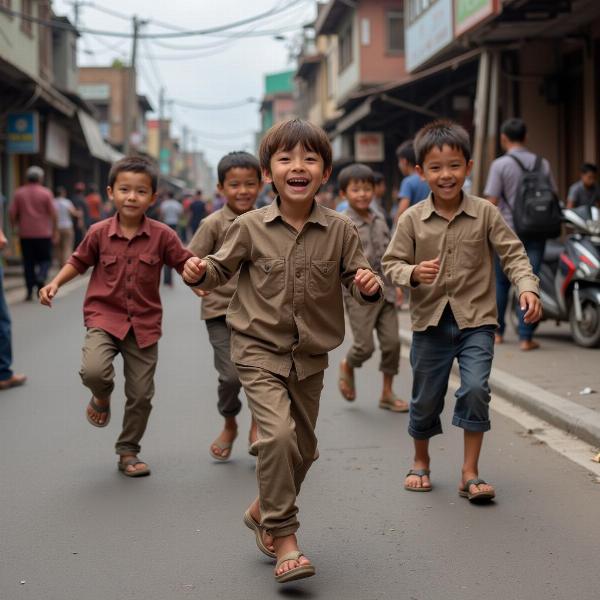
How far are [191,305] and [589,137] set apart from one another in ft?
21.7

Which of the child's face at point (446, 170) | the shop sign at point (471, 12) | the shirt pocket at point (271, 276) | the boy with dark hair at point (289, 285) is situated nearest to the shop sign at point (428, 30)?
the shop sign at point (471, 12)

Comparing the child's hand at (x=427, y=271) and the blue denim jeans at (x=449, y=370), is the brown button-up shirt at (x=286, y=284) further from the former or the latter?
the blue denim jeans at (x=449, y=370)

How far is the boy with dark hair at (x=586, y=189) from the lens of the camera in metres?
14.2

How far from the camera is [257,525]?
4.08 meters

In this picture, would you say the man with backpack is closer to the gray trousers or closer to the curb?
the curb

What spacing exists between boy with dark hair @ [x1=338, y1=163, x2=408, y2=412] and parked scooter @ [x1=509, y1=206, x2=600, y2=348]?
2.76 metres

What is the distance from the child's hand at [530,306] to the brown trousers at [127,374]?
213cm

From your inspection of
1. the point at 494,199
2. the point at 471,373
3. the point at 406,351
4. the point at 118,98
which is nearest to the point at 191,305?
the point at 406,351

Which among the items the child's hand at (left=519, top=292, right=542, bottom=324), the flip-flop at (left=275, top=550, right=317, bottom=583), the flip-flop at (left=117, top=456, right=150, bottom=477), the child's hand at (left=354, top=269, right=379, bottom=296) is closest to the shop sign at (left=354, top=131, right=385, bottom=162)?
the flip-flop at (left=117, top=456, right=150, bottom=477)

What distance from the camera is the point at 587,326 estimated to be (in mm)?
9648

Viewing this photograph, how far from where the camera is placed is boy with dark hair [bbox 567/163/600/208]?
14.2 m

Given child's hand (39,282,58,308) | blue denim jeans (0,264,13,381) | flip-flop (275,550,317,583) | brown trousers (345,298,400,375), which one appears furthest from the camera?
blue denim jeans (0,264,13,381)

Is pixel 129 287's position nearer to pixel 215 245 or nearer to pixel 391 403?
pixel 215 245

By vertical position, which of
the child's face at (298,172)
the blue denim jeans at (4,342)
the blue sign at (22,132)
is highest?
the blue sign at (22,132)
